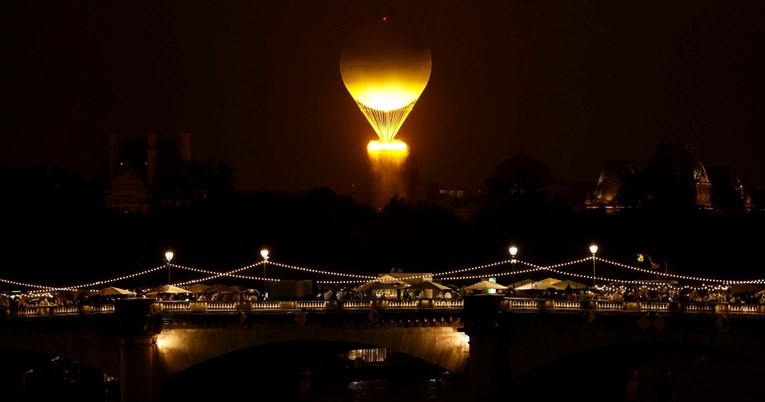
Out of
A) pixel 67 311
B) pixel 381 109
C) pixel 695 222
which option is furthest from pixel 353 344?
pixel 381 109

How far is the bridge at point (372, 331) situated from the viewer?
74062 millimetres

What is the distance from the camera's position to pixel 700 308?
2847 inches

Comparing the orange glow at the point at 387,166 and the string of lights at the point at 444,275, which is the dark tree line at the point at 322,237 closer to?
the string of lights at the point at 444,275

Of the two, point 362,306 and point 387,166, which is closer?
point 362,306

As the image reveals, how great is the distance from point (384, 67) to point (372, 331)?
8048cm

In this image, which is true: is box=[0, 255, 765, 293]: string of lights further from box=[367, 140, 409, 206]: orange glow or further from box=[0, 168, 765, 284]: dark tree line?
box=[367, 140, 409, 206]: orange glow

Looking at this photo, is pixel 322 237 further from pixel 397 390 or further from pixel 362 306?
pixel 362 306

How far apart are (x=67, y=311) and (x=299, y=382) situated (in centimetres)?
1231

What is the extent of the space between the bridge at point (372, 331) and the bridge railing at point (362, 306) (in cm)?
4

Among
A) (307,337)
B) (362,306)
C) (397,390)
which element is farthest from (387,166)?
(307,337)

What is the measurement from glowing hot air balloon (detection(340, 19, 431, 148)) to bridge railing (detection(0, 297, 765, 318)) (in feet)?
253

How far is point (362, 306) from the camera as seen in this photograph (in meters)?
80.2

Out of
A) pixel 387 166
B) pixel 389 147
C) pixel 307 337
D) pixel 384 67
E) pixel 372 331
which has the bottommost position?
pixel 307 337

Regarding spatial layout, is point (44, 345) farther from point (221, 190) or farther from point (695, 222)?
point (221, 190)
